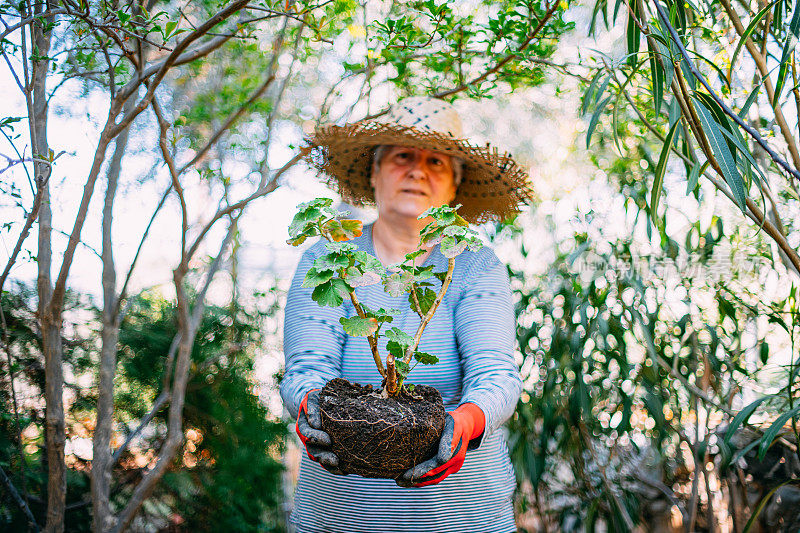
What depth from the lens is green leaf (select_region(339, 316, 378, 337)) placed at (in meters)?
1.07

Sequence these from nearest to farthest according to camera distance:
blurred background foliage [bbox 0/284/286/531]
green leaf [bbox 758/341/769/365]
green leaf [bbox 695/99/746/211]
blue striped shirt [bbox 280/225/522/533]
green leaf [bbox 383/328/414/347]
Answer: green leaf [bbox 695/99/746/211]
green leaf [bbox 383/328/414/347]
blue striped shirt [bbox 280/225/522/533]
green leaf [bbox 758/341/769/365]
blurred background foliage [bbox 0/284/286/531]

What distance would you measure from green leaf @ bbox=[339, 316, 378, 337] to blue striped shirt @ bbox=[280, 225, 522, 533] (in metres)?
Result: 0.23

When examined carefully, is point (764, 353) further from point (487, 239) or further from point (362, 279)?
point (362, 279)

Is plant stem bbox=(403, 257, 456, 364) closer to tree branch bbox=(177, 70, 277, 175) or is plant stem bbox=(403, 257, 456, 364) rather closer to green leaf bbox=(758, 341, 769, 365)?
tree branch bbox=(177, 70, 277, 175)

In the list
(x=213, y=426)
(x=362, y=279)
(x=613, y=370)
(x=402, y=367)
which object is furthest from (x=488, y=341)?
(x=213, y=426)

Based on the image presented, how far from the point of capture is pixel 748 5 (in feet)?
4.99

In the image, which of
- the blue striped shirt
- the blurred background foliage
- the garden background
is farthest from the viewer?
the blurred background foliage

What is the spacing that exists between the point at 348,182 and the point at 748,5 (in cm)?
121

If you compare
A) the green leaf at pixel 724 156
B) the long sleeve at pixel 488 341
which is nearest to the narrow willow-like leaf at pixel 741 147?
the green leaf at pixel 724 156

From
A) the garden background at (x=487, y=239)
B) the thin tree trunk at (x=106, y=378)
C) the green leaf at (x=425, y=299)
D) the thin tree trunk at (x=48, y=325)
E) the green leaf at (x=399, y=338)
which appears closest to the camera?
the green leaf at (x=399, y=338)

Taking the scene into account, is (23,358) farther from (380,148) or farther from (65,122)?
(380,148)

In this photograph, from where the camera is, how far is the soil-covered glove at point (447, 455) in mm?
1025

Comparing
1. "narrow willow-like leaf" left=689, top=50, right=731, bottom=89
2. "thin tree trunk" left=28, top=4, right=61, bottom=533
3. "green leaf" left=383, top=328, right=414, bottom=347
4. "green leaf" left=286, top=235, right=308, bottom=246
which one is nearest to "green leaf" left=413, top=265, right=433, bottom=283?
"green leaf" left=383, top=328, right=414, bottom=347

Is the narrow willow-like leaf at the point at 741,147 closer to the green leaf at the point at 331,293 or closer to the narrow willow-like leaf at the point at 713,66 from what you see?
the narrow willow-like leaf at the point at 713,66
